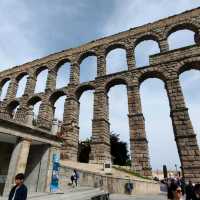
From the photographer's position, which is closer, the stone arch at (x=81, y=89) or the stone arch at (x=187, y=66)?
the stone arch at (x=187, y=66)

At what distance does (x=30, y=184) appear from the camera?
12.1 metres

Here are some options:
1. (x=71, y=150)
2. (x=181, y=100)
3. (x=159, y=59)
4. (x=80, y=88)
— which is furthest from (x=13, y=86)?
(x=181, y=100)

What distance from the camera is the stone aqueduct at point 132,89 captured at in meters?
20.7

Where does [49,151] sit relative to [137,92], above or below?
below

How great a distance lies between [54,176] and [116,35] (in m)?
23.1

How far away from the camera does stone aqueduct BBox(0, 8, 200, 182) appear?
67.8 feet

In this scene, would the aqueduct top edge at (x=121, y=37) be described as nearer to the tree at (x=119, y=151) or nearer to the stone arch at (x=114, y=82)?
the stone arch at (x=114, y=82)

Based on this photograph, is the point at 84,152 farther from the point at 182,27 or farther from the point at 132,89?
Answer: the point at 182,27

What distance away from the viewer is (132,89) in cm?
2488

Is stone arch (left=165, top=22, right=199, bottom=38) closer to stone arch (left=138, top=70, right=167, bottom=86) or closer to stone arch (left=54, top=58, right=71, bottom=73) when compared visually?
stone arch (left=138, top=70, right=167, bottom=86)

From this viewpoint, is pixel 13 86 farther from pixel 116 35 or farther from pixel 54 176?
pixel 54 176

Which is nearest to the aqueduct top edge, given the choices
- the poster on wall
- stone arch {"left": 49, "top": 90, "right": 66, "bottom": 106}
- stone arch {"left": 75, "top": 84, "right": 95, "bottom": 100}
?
stone arch {"left": 75, "top": 84, "right": 95, "bottom": 100}

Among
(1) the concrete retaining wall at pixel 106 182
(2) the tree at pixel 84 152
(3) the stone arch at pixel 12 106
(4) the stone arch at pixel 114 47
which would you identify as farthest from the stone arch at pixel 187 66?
(3) the stone arch at pixel 12 106

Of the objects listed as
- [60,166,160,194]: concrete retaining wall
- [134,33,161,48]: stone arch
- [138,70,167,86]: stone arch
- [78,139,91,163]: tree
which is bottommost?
[60,166,160,194]: concrete retaining wall
